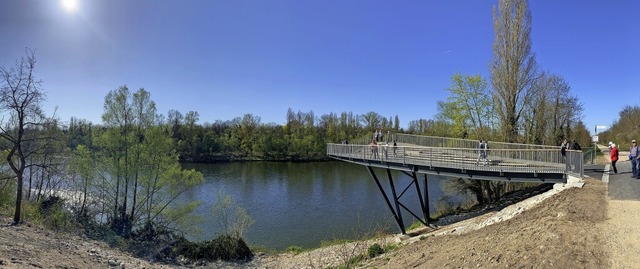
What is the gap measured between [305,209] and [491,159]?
60.5 feet

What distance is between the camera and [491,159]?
16859mm

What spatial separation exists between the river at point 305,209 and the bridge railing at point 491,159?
15.1 ft

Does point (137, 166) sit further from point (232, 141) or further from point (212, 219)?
point (232, 141)

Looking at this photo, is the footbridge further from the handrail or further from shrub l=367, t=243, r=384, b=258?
shrub l=367, t=243, r=384, b=258

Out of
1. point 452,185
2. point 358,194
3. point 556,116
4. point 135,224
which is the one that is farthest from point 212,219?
point 556,116

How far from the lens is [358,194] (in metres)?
38.1

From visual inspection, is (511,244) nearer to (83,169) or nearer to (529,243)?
(529,243)

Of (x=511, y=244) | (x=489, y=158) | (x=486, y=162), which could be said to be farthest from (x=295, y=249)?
(x=511, y=244)

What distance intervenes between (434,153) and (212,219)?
19.0m

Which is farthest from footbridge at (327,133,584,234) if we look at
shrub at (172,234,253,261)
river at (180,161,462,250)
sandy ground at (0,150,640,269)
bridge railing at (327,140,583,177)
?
shrub at (172,234,253,261)

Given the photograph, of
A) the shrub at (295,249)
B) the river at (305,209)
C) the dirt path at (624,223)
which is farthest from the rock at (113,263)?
the dirt path at (624,223)

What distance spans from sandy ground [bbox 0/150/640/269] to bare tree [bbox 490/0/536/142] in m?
12.8

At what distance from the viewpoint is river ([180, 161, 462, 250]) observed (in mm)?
24094

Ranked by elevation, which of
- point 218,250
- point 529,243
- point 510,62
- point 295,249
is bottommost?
point 295,249
